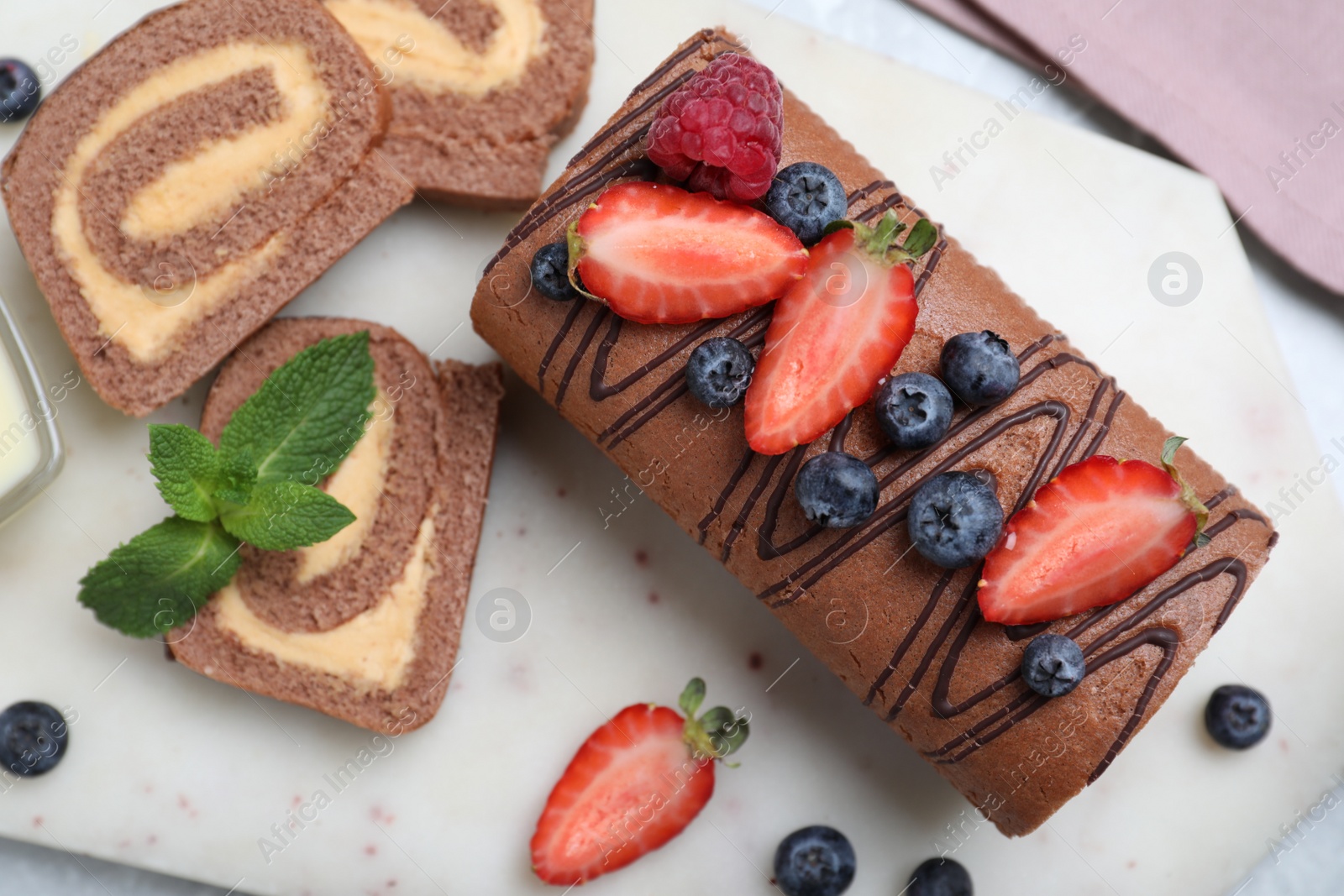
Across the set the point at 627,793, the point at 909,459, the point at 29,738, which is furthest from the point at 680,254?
the point at 29,738

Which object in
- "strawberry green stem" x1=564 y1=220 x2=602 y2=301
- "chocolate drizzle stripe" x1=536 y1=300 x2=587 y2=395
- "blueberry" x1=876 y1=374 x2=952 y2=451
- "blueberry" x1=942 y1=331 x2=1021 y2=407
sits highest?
"blueberry" x1=942 y1=331 x2=1021 y2=407

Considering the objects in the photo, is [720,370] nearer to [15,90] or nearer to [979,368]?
[979,368]

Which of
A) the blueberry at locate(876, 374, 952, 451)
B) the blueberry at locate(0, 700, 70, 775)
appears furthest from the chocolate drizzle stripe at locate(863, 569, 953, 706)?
the blueberry at locate(0, 700, 70, 775)

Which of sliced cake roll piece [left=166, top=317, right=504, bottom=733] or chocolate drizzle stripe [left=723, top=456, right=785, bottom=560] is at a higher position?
chocolate drizzle stripe [left=723, top=456, right=785, bottom=560]

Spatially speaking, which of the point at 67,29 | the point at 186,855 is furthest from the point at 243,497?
the point at 67,29

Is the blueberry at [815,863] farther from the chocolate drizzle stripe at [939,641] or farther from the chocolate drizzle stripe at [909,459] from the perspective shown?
the chocolate drizzle stripe at [909,459]

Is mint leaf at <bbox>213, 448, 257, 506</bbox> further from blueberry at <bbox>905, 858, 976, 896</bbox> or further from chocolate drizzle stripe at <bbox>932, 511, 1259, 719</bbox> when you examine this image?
blueberry at <bbox>905, 858, 976, 896</bbox>
